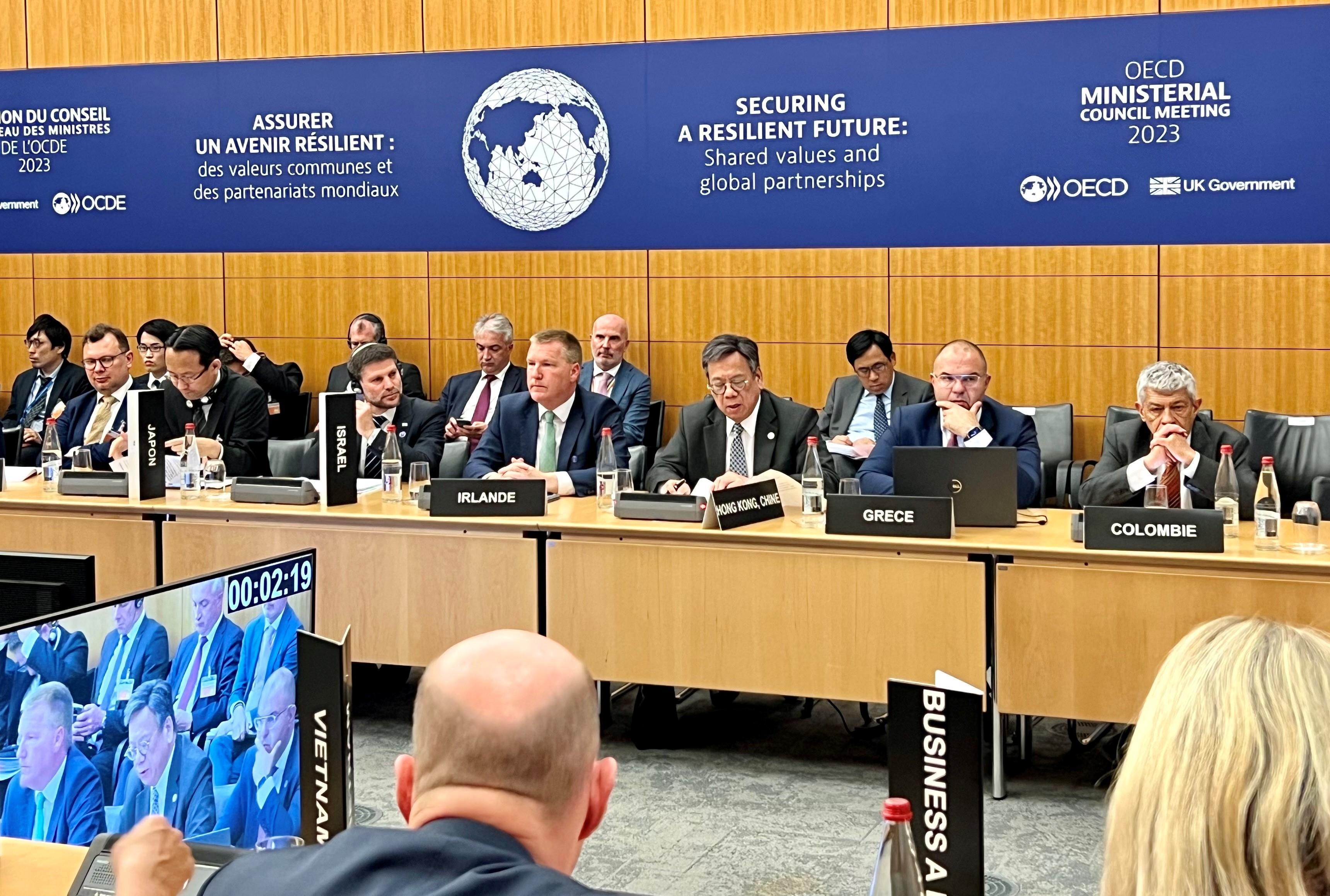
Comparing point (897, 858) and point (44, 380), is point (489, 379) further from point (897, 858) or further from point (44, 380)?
point (897, 858)

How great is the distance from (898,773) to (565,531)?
8.93 ft

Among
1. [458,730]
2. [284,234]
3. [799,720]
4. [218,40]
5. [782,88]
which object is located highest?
[218,40]

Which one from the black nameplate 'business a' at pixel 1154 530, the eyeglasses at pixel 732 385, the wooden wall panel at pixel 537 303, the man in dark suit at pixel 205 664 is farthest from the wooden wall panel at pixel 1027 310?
the man in dark suit at pixel 205 664

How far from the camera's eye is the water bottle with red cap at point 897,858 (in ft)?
6.06

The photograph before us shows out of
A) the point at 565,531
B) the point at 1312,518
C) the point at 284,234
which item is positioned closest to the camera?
the point at 1312,518

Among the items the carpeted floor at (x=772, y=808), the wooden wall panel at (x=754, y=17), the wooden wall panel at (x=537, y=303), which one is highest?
the wooden wall panel at (x=754, y=17)

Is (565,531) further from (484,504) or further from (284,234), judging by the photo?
(284,234)

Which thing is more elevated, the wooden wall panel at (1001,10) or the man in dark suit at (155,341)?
the wooden wall panel at (1001,10)

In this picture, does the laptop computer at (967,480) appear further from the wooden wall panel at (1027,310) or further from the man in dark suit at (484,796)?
the man in dark suit at (484,796)

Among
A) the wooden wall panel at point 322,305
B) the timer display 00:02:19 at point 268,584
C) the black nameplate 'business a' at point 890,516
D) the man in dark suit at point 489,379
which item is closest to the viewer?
the timer display 00:02:19 at point 268,584

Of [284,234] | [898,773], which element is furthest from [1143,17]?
[898,773]

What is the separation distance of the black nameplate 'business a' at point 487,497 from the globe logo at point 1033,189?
3.62 metres

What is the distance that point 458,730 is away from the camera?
1299mm

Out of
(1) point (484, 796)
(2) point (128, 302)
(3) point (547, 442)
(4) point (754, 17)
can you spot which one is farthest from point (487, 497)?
(2) point (128, 302)
